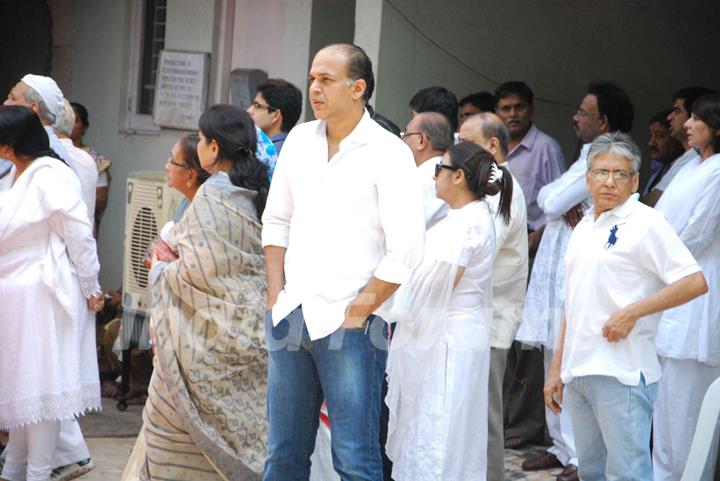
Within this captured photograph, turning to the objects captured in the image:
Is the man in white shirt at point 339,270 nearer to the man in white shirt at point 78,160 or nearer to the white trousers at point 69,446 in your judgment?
the white trousers at point 69,446

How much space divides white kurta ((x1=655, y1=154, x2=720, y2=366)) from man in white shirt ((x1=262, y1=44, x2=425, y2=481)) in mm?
1957

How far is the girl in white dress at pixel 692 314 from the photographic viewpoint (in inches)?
233

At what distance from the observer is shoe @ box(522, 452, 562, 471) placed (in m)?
6.98

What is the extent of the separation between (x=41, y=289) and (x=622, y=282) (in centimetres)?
303

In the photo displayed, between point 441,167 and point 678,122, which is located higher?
point 678,122

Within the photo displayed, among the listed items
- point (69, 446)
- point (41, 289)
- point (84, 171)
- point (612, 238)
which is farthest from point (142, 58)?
point (612, 238)

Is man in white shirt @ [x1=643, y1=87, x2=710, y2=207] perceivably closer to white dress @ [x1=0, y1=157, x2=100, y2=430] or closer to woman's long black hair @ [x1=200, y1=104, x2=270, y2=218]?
woman's long black hair @ [x1=200, y1=104, x2=270, y2=218]

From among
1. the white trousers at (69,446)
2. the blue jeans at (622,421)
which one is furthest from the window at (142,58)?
the blue jeans at (622,421)

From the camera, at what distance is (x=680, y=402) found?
20.0ft

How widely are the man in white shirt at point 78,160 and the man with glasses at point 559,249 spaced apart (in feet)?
8.35

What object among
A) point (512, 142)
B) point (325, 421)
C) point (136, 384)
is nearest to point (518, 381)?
point (512, 142)

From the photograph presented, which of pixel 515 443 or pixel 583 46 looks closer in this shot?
pixel 515 443

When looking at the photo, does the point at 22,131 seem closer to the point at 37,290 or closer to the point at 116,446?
the point at 37,290

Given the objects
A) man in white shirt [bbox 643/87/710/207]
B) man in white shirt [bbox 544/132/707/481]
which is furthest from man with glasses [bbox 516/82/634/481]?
man in white shirt [bbox 544/132/707/481]
